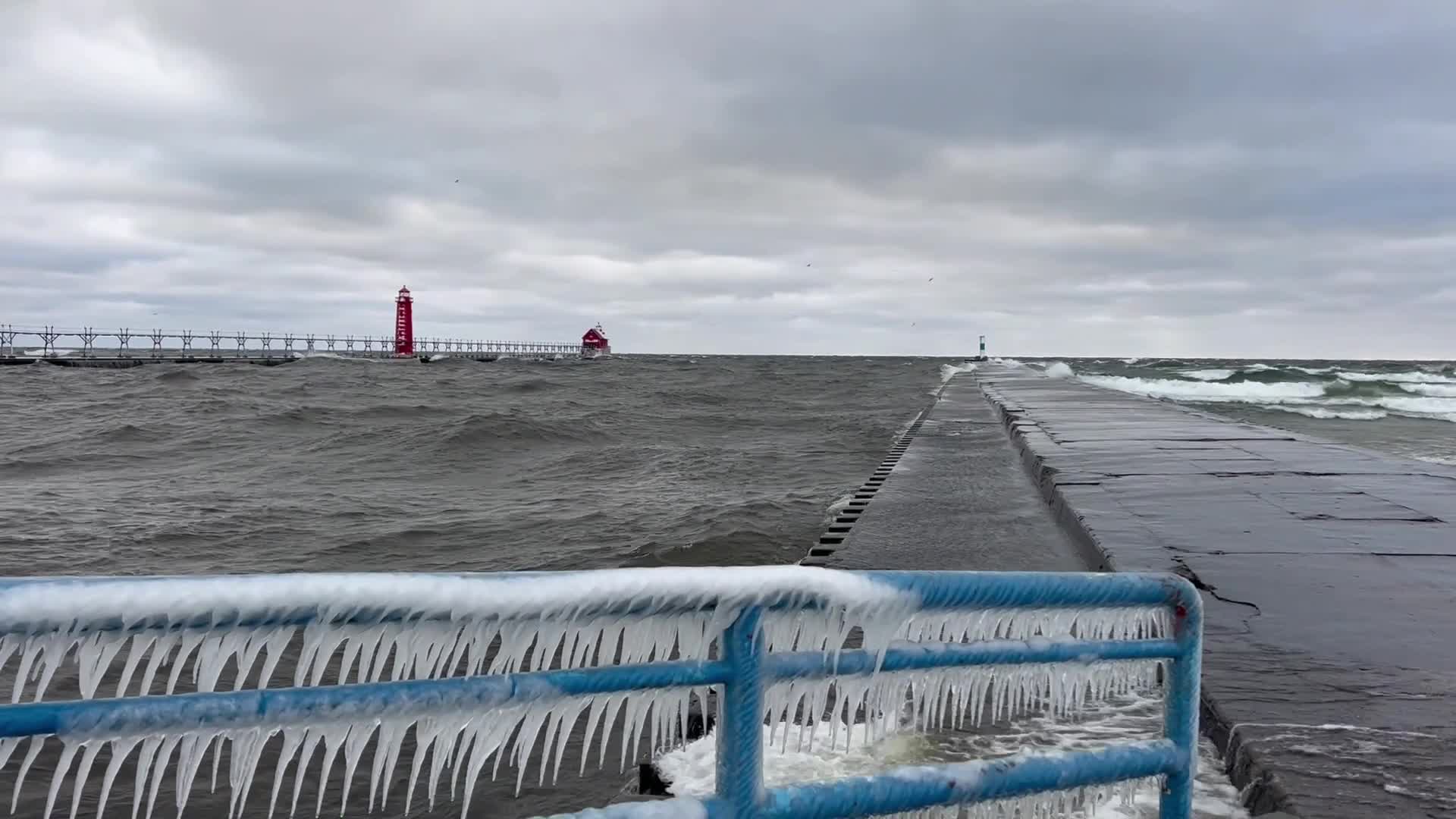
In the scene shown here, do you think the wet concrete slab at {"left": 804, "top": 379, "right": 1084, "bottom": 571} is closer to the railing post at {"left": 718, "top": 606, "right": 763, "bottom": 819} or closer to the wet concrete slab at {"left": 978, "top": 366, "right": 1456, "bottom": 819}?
the wet concrete slab at {"left": 978, "top": 366, "right": 1456, "bottom": 819}

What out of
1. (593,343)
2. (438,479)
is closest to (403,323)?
(593,343)

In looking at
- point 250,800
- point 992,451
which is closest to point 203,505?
point 250,800

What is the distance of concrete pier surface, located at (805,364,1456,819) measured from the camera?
302cm

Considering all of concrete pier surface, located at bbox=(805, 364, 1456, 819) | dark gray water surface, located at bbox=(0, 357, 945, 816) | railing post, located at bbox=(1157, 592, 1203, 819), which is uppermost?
railing post, located at bbox=(1157, 592, 1203, 819)

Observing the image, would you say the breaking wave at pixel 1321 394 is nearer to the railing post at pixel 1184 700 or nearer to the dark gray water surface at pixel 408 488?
the dark gray water surface at pixel 408 488

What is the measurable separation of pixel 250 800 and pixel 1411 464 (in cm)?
1136

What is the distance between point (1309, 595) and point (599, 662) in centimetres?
444

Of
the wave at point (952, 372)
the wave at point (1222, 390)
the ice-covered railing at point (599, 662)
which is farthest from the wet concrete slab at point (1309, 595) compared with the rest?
the wave at point (952, 372)

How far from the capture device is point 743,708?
173 cm

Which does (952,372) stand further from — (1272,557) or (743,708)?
(743,708)

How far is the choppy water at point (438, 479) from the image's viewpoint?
379 inches

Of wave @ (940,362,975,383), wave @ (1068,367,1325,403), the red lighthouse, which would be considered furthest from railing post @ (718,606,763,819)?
the red lighthouse

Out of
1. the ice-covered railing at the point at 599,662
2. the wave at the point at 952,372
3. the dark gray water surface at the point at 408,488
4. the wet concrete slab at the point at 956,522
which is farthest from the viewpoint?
the wave at the point at 952,372

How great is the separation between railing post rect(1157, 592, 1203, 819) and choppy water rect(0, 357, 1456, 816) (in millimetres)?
781
